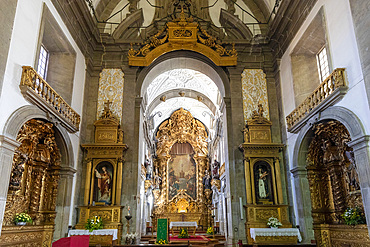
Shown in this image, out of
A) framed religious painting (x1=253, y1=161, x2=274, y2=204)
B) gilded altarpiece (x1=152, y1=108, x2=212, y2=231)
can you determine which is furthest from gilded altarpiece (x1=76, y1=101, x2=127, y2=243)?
gilded altarpiece (x1=152, y1=108, x2=212, y2=231)

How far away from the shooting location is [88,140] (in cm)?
1290

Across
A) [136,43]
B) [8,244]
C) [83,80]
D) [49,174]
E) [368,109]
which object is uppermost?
[136,43]

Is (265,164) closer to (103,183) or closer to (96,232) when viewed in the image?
(103,183)

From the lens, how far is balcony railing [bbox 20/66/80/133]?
810 centimetres

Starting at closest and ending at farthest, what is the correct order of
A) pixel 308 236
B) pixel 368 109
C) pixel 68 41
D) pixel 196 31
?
pixel 368 109 → pixel 308 236 → pixel 68 41 → pixel 196 31

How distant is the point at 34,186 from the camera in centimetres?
1043

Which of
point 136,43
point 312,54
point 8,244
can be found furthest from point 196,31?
point 8,244

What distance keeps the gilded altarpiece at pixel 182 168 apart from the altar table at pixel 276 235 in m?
15.1

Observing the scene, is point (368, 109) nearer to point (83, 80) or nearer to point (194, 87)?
point (83, 80)

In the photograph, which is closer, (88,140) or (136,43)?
(88,140)

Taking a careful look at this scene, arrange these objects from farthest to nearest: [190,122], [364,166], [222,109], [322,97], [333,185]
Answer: [190,122]
[222,109]
[333,185]
[322,97]
[364,166]

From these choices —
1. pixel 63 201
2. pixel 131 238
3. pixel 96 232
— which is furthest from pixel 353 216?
pixel 63 201

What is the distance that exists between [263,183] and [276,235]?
7.00 feet

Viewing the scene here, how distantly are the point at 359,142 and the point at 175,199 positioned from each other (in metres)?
20.4
